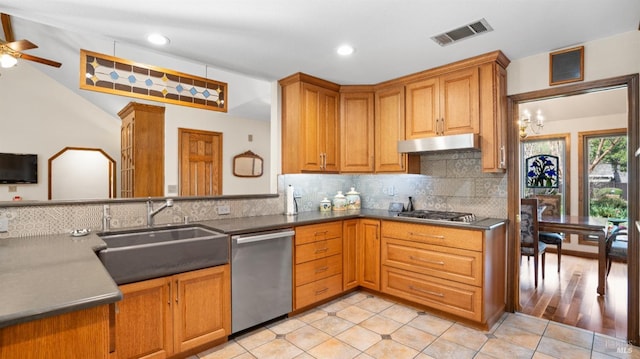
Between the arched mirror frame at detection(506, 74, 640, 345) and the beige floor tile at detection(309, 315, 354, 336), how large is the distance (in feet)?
5.12

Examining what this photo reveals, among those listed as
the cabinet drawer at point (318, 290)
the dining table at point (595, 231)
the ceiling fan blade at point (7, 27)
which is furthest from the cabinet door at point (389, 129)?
the ceiling fan blade at point (7, 27)

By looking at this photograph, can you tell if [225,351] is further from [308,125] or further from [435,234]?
[308,125]

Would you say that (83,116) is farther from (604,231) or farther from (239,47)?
(604,231)

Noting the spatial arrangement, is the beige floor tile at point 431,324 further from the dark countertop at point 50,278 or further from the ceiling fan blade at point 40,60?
the ceiling fan blade at point 40,60

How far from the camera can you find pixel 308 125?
3.31 m

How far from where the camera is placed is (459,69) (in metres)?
2.91

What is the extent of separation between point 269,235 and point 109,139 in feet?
4.91

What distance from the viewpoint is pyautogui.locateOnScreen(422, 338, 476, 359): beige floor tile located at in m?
2.20

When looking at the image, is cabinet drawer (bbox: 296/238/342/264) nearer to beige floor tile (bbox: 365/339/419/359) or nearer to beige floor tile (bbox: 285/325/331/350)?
beige floor tile (bbox: 285/325/331/350)

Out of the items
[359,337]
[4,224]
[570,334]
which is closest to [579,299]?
[570,334]

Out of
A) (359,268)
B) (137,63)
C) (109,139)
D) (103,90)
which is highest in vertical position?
(137,63)

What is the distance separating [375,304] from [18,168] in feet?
10.3

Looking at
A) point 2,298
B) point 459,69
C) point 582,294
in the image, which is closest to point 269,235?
point 2,298

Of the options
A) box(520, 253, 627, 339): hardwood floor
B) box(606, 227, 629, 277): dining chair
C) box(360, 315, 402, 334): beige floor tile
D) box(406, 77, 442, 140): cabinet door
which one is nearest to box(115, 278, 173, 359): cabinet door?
box(360, 315, 402, 334): beige floor tile
